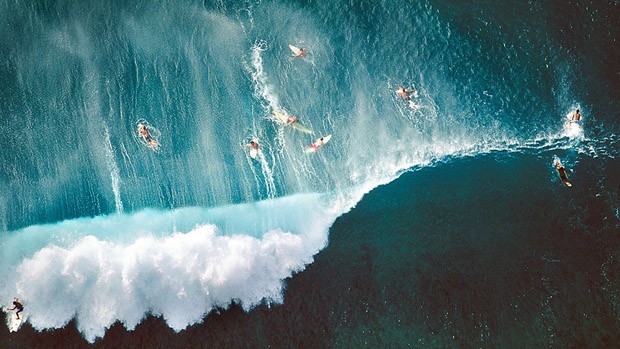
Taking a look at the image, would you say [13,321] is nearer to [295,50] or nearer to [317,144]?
[317,144]

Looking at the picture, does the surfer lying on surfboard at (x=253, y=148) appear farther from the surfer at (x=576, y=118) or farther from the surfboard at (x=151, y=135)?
the surfer at (x=576, y=118)

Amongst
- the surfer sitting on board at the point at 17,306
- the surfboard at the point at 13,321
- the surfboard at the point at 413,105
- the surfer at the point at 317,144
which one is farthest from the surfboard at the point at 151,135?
the surfboard at the point at 413,105

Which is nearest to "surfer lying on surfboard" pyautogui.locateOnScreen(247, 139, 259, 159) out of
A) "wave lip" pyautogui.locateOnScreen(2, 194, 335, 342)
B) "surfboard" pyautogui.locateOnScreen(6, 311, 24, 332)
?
"wave lip" pyautogui.locateOnScreen(2, 194, 335, 342)

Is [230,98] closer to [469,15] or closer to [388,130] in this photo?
[388,130]

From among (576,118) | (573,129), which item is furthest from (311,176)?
(576,118)

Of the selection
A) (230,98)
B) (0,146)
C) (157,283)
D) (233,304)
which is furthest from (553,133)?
(0,146)
